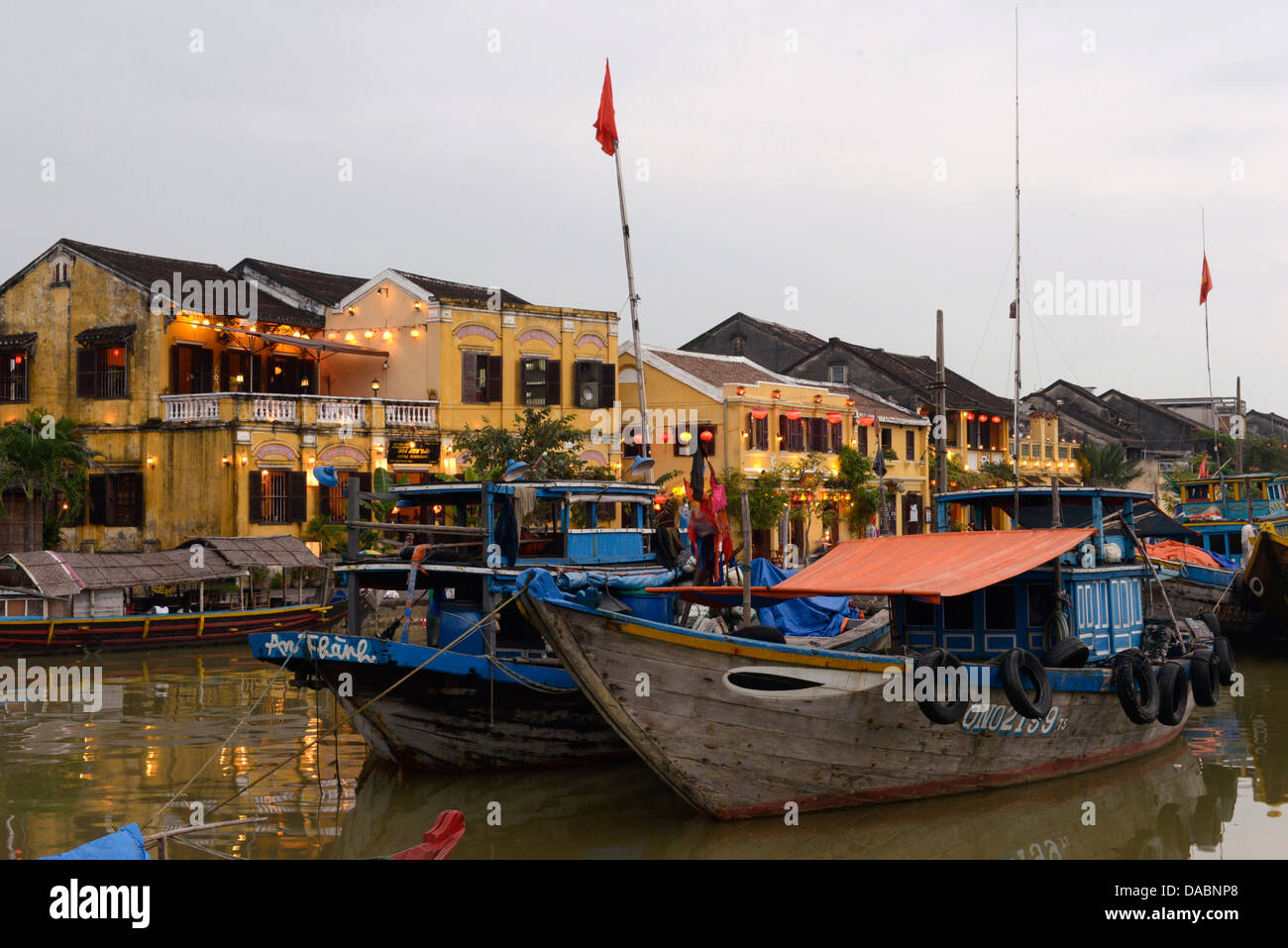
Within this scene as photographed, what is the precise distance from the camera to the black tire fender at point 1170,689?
13.9 metres

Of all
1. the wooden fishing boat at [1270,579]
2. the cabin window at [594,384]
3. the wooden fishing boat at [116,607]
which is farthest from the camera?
the cabin window at [594,384]

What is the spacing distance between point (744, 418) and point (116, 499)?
59.2ft

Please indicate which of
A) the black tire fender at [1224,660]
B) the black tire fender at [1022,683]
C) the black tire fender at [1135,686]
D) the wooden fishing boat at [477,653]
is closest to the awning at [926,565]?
the black tire fender at [1022,683]

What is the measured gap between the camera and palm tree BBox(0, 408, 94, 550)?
29.2 meters

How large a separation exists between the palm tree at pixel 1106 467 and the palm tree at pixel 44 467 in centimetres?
3739

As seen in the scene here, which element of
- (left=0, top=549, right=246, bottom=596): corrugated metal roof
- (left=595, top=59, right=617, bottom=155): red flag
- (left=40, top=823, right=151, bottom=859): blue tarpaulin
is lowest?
(left=40, top=823, right=151, bottom=859): blue tarpaulin

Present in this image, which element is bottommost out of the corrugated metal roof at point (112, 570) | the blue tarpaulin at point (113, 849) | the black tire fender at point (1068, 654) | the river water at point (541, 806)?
the river water at point (541, 806)

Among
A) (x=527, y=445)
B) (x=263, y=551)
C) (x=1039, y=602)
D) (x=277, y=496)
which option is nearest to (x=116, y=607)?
(x=263, y=551)

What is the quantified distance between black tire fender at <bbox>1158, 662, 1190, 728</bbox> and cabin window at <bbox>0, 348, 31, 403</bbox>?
2926cm

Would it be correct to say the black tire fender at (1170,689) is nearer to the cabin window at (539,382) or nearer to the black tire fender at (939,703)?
the black tire fender at (939,703)

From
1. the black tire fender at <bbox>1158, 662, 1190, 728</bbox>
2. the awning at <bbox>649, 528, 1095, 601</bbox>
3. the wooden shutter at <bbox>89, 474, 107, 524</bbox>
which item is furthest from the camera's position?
the wooden shutter at <bbox>89, 474, 107, 524</bbox>

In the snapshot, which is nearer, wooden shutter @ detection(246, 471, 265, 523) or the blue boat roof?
the blue boat roof

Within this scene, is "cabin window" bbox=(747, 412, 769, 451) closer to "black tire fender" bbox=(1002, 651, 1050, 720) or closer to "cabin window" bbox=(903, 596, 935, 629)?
"cabin window" bbox=(903, 596, 935, 629)

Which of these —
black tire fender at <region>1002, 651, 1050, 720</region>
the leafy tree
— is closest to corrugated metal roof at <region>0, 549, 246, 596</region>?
the leafy tree
